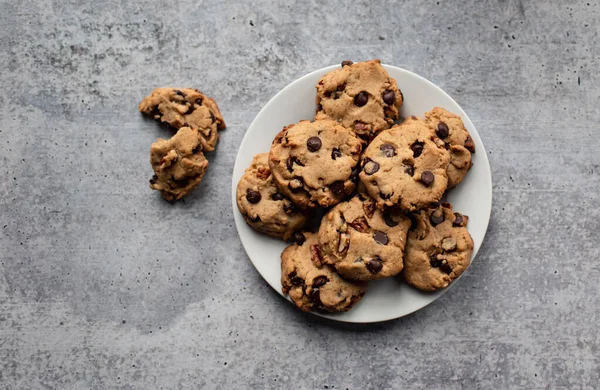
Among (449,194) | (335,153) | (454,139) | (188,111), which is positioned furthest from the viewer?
(188,111)

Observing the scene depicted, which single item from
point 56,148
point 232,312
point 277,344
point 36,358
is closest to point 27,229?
point 56,148

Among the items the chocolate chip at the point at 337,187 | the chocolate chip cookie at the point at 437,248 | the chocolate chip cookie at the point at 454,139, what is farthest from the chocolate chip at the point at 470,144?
the chocolate chip at the point at 337,187

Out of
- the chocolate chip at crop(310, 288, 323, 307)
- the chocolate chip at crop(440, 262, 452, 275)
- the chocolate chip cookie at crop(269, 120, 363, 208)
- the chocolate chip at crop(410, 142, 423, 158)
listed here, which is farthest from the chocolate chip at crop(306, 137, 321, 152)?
the chocolate chip at crop(440, 262, 452, 275)

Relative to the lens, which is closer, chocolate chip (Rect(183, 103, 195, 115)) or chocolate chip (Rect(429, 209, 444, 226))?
chocolate chip (Rect(429, 209, 444, 226))

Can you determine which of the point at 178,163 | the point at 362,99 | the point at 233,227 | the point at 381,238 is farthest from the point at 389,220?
the point at 178,163

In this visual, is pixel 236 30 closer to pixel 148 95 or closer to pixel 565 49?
pixel 148 95

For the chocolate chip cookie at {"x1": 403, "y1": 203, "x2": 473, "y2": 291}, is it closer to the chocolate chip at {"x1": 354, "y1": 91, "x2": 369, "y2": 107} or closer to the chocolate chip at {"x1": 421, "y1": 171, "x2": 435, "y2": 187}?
the chocolate chip at {"x1": 421, "y1": 171, "x2": 435, "y2": 187}

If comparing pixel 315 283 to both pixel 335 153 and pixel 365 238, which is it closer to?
pixel 365 238
